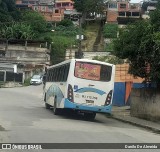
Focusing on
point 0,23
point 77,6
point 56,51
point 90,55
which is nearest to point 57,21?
point 77,6

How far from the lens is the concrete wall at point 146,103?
899 inches

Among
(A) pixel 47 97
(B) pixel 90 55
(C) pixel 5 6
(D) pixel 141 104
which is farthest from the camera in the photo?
(C) pixel 5 6

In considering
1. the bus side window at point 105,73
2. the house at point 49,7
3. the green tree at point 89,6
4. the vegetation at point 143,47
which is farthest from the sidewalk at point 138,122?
the house at point 49,7

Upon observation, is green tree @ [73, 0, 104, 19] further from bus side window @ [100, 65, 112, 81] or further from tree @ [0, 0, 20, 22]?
bus side window @ [100, 65, 112, 81]

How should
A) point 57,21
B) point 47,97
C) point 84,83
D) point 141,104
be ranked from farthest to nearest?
point 57,21, point 47,97, point 141,104, point 84,83

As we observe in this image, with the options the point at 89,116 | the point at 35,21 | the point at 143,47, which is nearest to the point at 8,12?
the point at 35,21

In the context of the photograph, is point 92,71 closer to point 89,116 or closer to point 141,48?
point 141,48

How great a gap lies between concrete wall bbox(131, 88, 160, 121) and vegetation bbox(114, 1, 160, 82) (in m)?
0.86

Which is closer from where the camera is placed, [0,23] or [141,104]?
[141,104]

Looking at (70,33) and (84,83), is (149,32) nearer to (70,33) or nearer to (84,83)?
(84,83)

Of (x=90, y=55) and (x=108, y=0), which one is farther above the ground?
(x=108, y=0)

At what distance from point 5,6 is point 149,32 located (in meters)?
92.5

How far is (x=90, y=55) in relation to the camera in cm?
7612

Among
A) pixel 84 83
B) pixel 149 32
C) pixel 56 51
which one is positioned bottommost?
pixel 56 51
